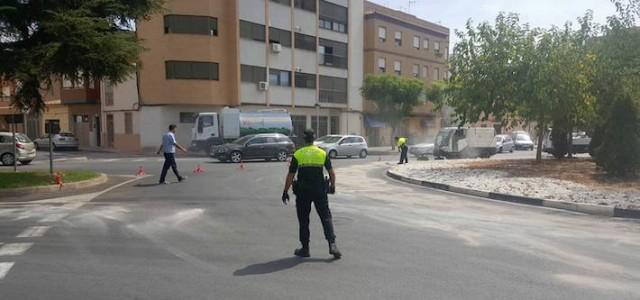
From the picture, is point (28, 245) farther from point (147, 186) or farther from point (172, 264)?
point (147, 186)

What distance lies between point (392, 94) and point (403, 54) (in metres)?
9.92

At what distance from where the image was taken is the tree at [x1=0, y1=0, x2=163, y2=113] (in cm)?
1343

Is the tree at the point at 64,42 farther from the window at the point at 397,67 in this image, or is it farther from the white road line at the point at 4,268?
the window at the point at 397,67

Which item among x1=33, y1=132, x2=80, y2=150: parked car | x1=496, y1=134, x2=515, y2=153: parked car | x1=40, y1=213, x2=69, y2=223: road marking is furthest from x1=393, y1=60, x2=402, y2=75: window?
x1=40, y1=213, x2=69, y2=223: road marking

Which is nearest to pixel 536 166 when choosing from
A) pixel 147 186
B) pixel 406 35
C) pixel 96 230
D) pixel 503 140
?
pixel 147 186

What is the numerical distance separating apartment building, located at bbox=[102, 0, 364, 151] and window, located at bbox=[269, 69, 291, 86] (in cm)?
8

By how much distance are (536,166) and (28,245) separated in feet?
59.1

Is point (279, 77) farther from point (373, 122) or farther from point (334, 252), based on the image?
point (334, 252)

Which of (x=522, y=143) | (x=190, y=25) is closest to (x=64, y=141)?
(x=190, y=25)

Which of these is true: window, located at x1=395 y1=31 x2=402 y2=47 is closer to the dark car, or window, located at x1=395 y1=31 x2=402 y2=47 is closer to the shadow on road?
the dark car

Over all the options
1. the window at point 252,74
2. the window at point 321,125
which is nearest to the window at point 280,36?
the window at point 252,74

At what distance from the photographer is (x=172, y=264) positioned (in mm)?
6297

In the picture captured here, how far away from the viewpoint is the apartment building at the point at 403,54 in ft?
166

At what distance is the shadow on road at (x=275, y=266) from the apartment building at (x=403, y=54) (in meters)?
41.9
